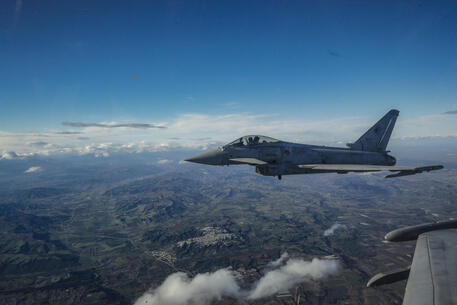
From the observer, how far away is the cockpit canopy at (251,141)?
64.0 ft

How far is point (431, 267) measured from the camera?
20.5 feet

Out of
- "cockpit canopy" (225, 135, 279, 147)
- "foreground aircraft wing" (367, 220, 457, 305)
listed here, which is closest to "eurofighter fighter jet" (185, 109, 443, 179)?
"cockpit canopy" (225, 135, 279, 147)

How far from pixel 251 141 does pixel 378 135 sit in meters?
12.6

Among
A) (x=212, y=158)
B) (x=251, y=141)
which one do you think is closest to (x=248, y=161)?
(x=251, y=141)

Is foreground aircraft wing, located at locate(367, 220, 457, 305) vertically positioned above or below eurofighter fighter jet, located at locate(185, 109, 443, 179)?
below

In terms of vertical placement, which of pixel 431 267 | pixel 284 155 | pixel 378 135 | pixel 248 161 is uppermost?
pixel 378 135

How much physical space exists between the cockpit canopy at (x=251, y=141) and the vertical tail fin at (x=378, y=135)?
8.39 m

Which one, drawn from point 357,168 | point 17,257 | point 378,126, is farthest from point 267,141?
point 17,257

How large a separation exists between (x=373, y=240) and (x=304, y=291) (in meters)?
94.5

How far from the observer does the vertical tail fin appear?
20719 millimetres

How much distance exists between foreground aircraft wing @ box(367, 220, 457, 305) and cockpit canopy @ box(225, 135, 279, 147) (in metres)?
11.8

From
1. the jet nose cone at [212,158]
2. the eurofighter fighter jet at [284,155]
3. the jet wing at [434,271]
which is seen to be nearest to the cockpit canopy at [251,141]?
the eurofighter fighter jet at [284,155]

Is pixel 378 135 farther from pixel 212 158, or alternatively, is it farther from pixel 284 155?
pixel 212 158

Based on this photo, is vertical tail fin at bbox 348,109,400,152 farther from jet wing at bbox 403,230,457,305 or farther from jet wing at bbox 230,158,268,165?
jet wing at bbox 403,230,457,305
